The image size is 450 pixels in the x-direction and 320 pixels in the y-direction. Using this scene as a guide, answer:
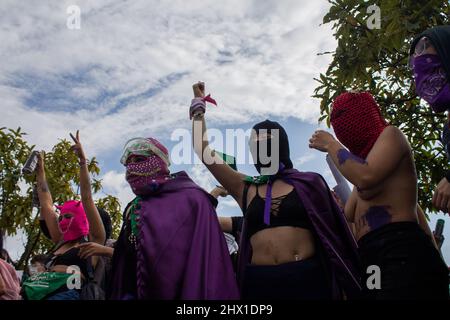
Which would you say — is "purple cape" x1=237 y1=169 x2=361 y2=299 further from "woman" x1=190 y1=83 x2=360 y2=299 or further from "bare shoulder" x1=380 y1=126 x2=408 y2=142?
"bare shoulder" x1=380 y1=126 x2=408 y2=142

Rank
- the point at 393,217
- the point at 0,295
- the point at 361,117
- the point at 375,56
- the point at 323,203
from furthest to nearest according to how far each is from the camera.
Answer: the point at 375,56, the point at 0,295, the point at 323,203, the point at 361,117, the point at 393,217

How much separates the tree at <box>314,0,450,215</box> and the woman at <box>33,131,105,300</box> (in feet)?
11.4

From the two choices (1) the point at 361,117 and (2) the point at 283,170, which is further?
(2) the point at 283,170

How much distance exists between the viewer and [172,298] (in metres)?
2.93

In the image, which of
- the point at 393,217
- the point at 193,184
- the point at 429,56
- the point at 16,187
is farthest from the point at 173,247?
the point at 16,187

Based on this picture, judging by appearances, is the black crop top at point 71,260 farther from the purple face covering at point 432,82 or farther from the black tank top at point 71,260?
the purple face covering at point 432,82

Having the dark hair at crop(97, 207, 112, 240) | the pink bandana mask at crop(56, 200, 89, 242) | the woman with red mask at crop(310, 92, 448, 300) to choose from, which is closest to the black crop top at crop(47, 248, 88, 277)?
the pink bandana mask at crop(56, 200, 89, 242)

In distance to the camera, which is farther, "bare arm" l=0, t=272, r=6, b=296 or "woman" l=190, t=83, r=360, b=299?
"bare arm" l=0, t=272, r=6, b=296

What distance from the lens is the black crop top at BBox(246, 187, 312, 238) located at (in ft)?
9.44

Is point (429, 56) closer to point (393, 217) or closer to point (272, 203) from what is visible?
point (393, 217)

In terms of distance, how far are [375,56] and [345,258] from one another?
393 centimetres

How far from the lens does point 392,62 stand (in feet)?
22.6

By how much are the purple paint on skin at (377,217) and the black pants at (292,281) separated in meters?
0.43

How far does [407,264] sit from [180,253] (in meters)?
1.40
